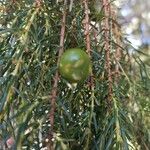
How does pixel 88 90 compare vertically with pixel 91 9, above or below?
below

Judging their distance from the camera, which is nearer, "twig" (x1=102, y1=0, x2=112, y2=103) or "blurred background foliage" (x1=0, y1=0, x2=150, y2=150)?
"blurred background foliage" (x1=0, y1=0, x2=150, y2=150)

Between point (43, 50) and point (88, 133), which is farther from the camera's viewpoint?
point (43, 50)

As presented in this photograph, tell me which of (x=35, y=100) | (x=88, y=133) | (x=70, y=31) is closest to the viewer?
(x=35, y=100)

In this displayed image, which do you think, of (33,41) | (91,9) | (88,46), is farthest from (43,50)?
(91,9)

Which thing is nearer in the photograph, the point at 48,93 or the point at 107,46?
the point at 48,93

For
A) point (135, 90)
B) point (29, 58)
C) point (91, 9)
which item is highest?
point (91, 9)

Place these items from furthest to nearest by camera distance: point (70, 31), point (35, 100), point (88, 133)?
point (70, 31) → point (88, 133) → point (35, 100)

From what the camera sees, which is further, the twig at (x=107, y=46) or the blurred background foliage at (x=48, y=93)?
the twig at (x=107, y=46)

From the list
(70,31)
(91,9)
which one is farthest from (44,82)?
(91,9)

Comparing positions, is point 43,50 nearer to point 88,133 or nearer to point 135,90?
point 88,133
